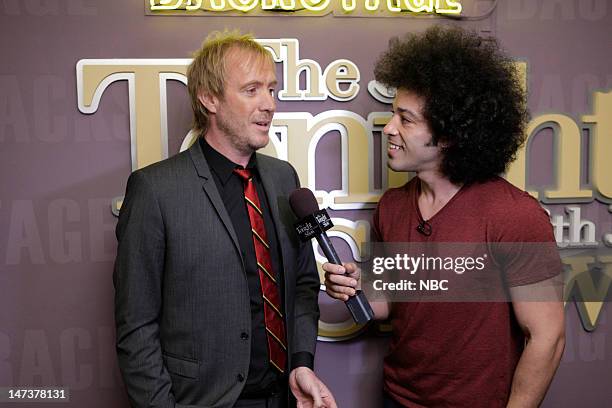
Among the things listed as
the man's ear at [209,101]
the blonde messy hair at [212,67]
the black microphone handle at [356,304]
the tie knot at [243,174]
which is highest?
the blonde messy hair at [212,67]

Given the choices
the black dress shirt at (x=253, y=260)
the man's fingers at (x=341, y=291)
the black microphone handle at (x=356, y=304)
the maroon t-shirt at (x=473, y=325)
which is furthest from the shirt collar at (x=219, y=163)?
the maroon t-shirt at (x=473, y=325)

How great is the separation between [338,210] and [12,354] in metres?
1.28

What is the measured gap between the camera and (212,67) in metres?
1.52

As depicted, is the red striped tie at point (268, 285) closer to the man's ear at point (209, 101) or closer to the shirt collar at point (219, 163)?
the shirt collar at point (219, 163)

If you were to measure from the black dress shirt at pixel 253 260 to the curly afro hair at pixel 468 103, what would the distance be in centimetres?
54

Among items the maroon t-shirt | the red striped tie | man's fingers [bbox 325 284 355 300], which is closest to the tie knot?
the red striped tie

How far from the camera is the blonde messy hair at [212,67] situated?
1.51 meters

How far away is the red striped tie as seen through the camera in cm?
148

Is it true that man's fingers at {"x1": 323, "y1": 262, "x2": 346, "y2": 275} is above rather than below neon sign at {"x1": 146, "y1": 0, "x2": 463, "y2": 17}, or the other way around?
below

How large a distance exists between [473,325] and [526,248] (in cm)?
25

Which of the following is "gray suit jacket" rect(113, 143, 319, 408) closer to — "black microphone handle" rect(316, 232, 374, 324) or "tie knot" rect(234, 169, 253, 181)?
"tie knot" rect(234, 169, 253, 181)

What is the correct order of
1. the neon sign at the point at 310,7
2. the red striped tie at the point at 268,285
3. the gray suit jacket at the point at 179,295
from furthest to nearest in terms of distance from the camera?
1. the neon sign at the point at 310,7
2. the red striped tie at the point at 268,285
3. the gray suit jacket at the point at 179,295

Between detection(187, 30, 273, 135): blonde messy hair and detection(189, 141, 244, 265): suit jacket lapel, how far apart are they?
14cm

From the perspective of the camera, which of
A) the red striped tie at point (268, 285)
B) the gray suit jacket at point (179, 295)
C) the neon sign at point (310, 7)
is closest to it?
the gray suit jacket at point (179, 295)
